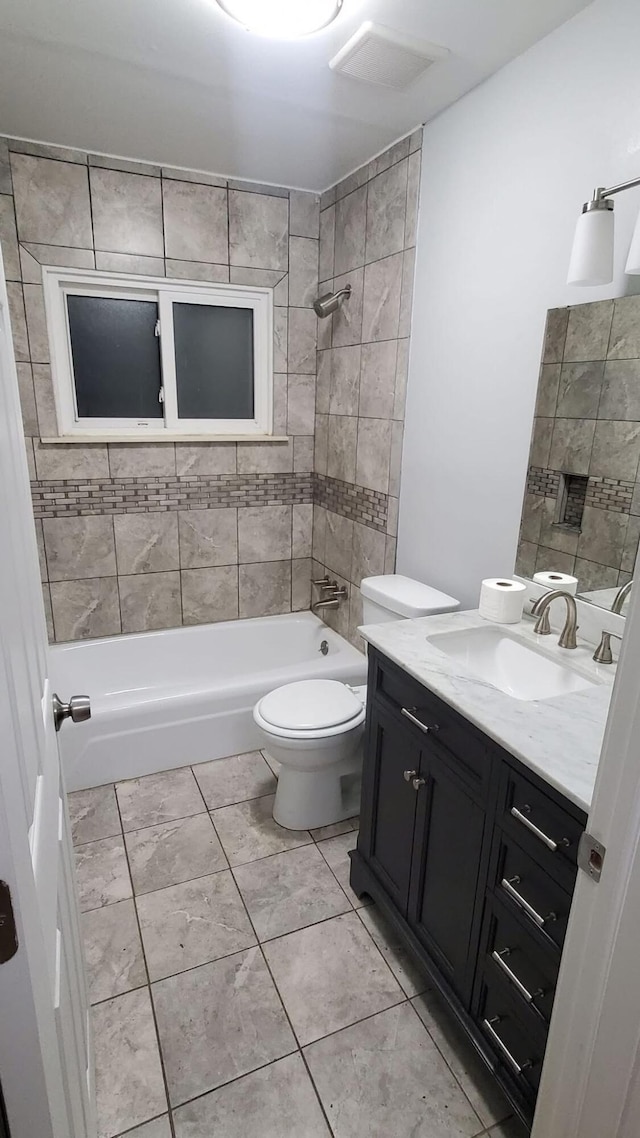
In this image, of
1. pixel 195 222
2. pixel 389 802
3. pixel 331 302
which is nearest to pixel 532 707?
pixel 389 802

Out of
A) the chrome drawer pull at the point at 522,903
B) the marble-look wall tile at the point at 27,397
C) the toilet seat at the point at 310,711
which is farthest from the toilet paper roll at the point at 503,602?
the marble-look wall tile at the point at 27,397

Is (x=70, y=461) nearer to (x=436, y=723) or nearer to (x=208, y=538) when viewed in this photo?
(x=208, y=538)

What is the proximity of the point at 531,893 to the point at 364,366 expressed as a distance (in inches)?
85.0

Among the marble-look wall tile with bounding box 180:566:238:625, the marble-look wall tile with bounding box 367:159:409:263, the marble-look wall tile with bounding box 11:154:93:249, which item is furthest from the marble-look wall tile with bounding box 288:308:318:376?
the marble-look wall tile with bounding box 180:566:238:625

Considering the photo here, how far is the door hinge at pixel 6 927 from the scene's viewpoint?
56 centimetres

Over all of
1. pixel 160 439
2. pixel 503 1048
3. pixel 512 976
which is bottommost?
→ pixel 503 1048

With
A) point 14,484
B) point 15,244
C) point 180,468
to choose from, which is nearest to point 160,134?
point 15,244

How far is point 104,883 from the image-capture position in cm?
193

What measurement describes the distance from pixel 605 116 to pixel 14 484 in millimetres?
1634

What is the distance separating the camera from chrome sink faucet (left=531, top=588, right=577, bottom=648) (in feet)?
5.21

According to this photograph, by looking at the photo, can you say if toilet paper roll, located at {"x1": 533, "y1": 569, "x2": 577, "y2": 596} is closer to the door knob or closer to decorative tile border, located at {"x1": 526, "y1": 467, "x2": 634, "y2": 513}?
decorative tile border, located at {"x1": 526, "y1": 467, "x2": 634, "y2": 513}

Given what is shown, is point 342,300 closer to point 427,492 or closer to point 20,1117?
point 427,492

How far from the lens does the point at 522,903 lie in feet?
3.78

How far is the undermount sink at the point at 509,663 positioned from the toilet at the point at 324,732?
358 millimetres
